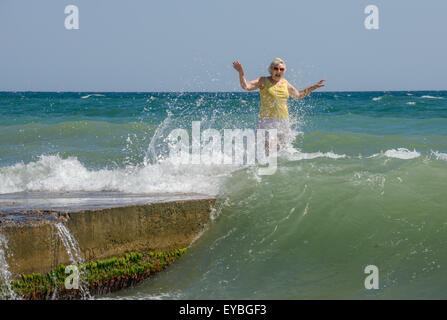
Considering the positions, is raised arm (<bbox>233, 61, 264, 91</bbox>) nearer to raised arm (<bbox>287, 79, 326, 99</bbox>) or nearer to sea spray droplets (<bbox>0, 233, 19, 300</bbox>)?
raised arm (<bbox>287, 79, 326, 99</bbox>)

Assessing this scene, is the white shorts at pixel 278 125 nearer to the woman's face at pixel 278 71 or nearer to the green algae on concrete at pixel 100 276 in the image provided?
the woman's face at pixel 278 71

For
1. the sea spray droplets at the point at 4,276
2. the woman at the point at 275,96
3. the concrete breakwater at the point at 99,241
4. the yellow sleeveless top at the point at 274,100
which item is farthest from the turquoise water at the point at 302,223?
the sea spray droplets at the point at 4,276

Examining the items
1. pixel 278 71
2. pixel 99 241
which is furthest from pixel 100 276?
pixel 278 71

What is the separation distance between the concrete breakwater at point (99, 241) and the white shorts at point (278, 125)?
2.31 m

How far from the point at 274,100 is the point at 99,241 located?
3627mm

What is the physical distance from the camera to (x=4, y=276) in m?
4.38

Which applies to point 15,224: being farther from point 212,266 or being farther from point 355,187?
point 355,187

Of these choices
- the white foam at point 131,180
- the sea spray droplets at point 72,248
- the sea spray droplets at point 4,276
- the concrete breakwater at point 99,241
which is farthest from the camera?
the white foam at point 131,180

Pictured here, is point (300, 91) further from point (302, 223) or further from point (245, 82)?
point (302, 223)

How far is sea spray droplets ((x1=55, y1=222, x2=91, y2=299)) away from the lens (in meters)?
4.69

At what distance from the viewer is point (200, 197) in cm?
579

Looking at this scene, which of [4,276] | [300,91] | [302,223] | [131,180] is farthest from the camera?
[300,91]

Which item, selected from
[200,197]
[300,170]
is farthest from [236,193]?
[300,170]

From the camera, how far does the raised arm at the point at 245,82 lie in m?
7.43
